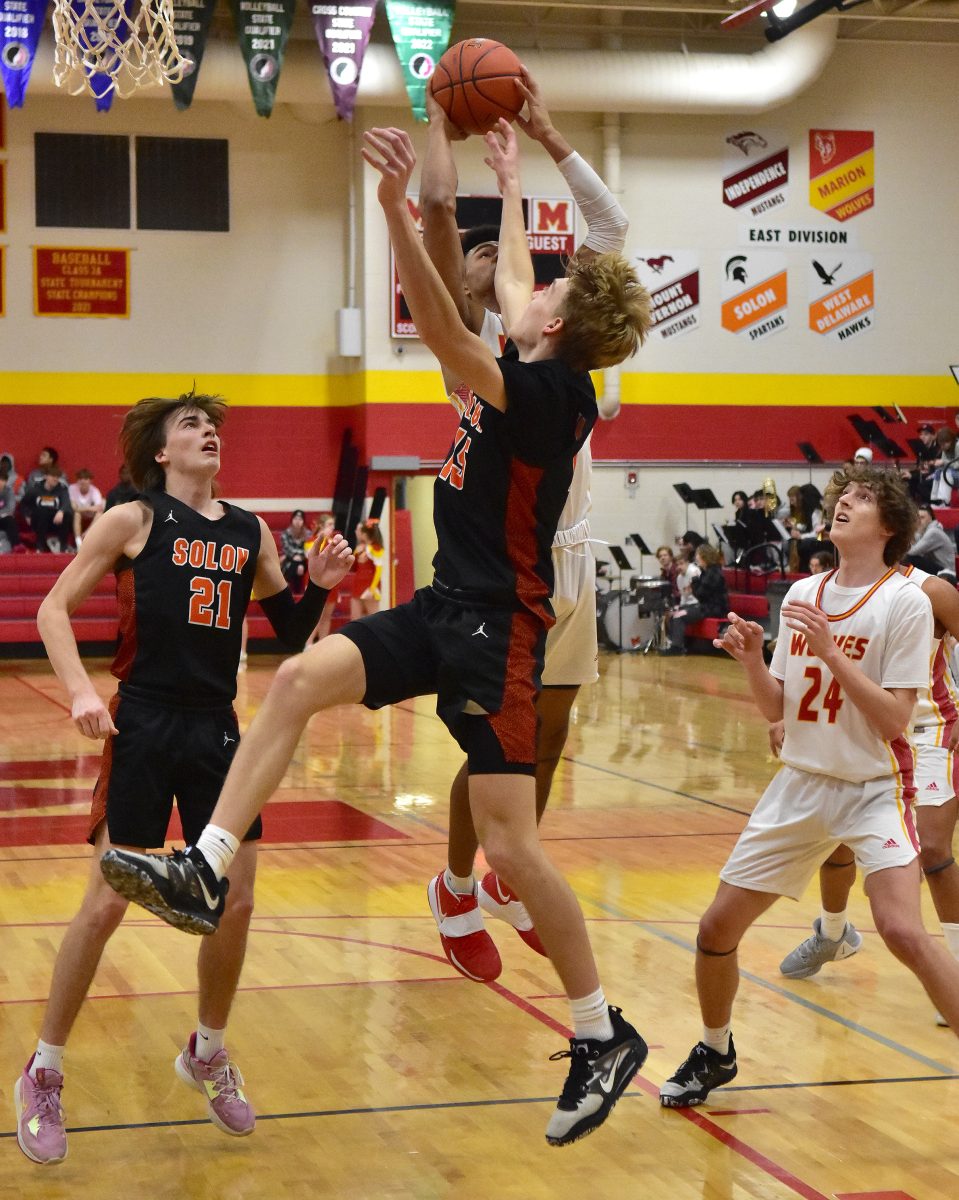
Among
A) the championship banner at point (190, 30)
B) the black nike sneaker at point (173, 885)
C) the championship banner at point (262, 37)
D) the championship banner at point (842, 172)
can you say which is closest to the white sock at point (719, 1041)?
the black nike sneaker at point (173, 885)

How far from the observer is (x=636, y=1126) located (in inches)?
156

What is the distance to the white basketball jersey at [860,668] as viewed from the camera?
3992 millimetres

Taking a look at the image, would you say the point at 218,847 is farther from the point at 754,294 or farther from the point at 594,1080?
the point at 754,294

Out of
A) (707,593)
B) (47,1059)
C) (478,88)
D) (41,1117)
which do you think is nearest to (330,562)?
(478,88)

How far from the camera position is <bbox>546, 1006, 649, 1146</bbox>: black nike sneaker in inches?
132

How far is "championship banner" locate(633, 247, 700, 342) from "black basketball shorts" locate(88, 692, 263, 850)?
17585 mm

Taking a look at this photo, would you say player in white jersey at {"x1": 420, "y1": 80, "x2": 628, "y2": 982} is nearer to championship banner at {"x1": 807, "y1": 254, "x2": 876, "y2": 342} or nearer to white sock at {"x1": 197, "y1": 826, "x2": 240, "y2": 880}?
white sock at {"x1": 197, "y1": 826, "x2": 240, "y2": 880}

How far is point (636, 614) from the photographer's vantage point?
19.7 m

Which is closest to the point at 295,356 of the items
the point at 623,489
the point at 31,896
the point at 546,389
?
the point at 623,489

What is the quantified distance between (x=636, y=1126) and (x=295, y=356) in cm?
1750

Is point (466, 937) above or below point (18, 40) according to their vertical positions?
below

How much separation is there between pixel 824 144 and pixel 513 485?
1924 cm

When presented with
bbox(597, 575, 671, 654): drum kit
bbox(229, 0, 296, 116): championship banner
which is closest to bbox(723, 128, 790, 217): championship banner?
bbox(597, 575, 671, 654): drum kit

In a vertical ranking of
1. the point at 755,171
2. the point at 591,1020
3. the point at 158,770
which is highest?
the point at 755,171
